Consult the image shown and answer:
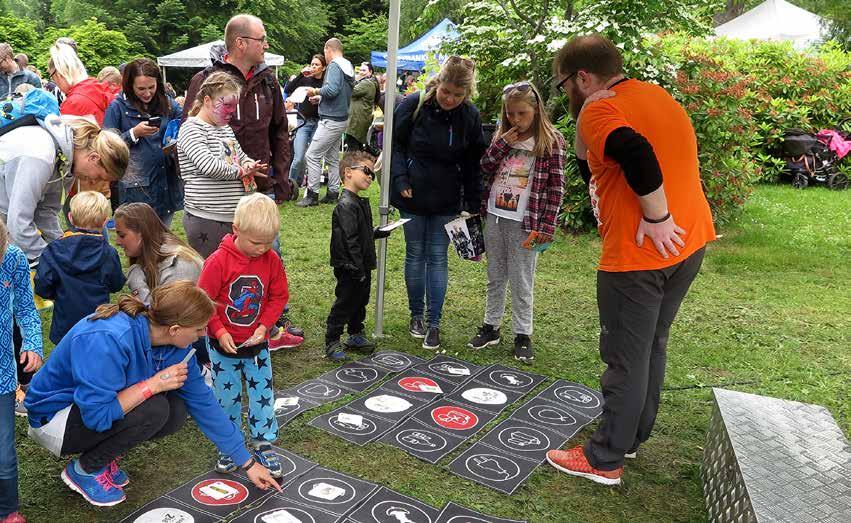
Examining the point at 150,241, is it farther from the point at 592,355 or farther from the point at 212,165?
the point at 592,355

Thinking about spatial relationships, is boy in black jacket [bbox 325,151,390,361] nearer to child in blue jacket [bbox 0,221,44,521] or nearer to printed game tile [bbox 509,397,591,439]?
printed game tile [bbox 509,397,591,439]

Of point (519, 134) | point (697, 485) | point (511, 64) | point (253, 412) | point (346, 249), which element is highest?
point (511, 64)

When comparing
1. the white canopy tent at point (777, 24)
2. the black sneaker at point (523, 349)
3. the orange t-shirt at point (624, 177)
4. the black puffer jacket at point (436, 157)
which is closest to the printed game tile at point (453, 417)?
the black sneaker at point (523, 349)

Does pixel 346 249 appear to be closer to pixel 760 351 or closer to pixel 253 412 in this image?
pixel 253 412

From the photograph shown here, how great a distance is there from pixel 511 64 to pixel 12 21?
1876cm

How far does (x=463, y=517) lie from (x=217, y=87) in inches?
96.4

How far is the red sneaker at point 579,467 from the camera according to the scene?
316cm

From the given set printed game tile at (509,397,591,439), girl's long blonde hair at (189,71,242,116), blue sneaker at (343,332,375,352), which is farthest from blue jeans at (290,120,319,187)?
printed game tile at (509,397,591,439)

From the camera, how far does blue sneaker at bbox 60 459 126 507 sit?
2.77 m

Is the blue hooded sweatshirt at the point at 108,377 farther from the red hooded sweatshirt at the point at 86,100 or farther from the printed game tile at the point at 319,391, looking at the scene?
the red hooded sweatshirt at the point at 86,100

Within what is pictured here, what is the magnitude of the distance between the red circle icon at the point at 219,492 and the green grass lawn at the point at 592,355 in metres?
0.12

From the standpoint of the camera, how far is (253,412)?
10.1 ft

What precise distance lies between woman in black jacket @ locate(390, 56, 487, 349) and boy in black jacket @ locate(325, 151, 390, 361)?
327mm

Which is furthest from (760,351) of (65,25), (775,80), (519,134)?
(65,25)
